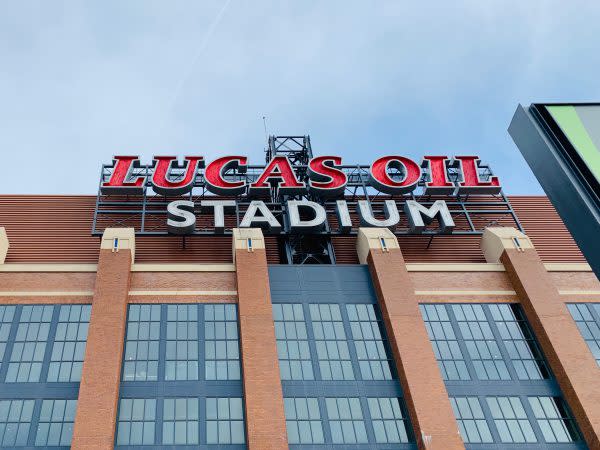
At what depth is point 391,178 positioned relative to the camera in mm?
58062

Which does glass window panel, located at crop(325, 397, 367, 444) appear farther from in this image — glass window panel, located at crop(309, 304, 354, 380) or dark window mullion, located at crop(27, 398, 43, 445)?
dark window mullion, located at crop(27, 398, 43, 445)

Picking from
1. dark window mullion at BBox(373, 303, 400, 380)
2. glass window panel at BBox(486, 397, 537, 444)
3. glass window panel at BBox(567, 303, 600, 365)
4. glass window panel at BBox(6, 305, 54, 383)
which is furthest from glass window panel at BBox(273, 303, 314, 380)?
glass window panel at BBox(567, 303, 600, 365)

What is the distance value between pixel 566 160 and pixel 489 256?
139ft

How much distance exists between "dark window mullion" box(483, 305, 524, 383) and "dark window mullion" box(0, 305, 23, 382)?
3288 cm

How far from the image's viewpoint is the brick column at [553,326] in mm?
38375

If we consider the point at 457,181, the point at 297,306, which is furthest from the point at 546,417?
the point at 457,181

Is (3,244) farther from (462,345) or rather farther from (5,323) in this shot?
(462,345)

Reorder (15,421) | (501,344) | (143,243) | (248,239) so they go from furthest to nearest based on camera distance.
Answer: (143,243)
(248,239)
(501,344)
(15,421)

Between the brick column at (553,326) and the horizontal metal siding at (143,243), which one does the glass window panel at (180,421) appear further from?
the brick column at (553,326)

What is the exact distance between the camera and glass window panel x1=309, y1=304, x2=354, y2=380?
40688mm

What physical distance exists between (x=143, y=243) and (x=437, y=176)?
91.9ft

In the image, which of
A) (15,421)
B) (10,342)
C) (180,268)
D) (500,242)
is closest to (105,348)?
(15,421)

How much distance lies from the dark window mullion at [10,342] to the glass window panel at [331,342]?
20.1m

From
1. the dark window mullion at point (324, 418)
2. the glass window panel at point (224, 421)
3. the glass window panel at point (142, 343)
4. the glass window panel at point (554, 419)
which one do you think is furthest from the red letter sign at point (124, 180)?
the glass window panel at point (554, 419)
